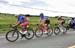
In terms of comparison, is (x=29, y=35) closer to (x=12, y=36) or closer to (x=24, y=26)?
(x=24, y=26)

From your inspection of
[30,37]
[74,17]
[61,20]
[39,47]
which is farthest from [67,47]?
[74,17]

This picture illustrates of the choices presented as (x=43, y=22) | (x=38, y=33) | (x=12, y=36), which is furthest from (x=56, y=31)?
(x=12, y=36)

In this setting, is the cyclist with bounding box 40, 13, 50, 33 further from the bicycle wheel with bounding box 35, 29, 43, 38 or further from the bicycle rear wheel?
the bicycle rear wheel

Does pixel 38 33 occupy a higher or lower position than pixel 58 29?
higher

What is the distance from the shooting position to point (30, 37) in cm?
1802

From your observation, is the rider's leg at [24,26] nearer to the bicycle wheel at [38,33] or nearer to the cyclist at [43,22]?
the bicycle wheel at [38,33]

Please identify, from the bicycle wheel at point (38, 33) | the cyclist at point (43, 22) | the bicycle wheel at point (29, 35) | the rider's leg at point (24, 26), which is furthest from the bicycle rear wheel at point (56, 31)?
the rider's leg at point (24, 26)

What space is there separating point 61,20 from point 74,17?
3051 mm

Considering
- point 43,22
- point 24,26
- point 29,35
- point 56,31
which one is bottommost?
point 56,31

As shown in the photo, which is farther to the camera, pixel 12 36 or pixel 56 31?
pixel 56 31

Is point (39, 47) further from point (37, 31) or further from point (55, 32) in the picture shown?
point (55, 32)

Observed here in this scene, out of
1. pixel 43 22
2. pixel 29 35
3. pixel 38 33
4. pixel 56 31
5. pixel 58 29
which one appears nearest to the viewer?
pixel 29 35

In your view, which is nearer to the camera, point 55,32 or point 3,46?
point 3,46

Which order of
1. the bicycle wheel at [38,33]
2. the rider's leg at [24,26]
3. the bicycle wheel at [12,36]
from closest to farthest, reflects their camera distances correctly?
the bicycle wheel at [12,36] < the rider's leg at [24,26] < the bicycle wheel at [38,33]
